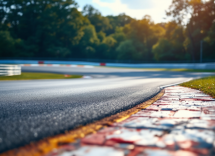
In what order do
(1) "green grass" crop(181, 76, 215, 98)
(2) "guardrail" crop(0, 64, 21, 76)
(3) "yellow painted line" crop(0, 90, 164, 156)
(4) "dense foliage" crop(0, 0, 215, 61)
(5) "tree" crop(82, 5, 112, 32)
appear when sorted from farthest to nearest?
1. (5) "tree" crop(82, 5, 112, 32)
2. (4) "dense foliage" crop(0, 0, 215, 61)
3. (2) "guardrail" crop(0, 64, 21, 76)
4. (1) "green grass" crop(181, 76, 215, 98)
5. (3) "yellow painted line" crop(0, 90, 164, 156)

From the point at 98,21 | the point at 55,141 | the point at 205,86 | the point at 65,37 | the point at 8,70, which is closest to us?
the point at 55,141

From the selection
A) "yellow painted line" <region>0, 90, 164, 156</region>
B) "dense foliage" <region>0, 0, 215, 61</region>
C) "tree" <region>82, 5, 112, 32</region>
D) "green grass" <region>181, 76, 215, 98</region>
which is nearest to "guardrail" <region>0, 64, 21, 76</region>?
"green grass" <region>181, 76, 215, 98</region>

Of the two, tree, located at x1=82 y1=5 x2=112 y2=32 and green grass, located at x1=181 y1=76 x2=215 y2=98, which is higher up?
tree, located at x1=82 y1=5 x2=112 y2=32

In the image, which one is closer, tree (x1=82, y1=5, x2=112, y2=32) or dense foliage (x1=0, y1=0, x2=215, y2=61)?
dense foliage (x1=0, y1=0, x2=215, y2=61)

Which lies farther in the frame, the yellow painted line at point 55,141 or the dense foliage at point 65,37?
the dense foliage at point 65,37

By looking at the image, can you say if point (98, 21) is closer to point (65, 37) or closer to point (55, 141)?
point (65, 37)

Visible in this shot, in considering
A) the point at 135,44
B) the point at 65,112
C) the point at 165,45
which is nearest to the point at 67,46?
the point at 135,44

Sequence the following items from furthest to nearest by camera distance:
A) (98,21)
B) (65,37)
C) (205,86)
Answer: (98,21), (65,37), (205,86)

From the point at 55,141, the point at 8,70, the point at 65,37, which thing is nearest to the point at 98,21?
the point at 65,37

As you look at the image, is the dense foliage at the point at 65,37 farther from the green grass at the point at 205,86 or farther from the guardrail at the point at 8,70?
the green grass at the point at 205,86

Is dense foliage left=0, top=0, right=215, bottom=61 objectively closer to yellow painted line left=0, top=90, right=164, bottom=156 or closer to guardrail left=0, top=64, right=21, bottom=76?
guardrail left=0, top=64, right=21, bottom=76

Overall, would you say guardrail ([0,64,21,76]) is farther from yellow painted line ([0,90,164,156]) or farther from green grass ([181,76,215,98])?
yellow painted line ([0,90,164,156])

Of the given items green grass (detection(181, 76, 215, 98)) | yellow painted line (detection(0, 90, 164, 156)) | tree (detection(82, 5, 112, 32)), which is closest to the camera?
yellow painted line (detection(0, 90, 164, 156))

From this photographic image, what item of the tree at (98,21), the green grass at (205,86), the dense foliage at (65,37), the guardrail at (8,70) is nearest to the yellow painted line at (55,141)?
the green grass at (205,86)
